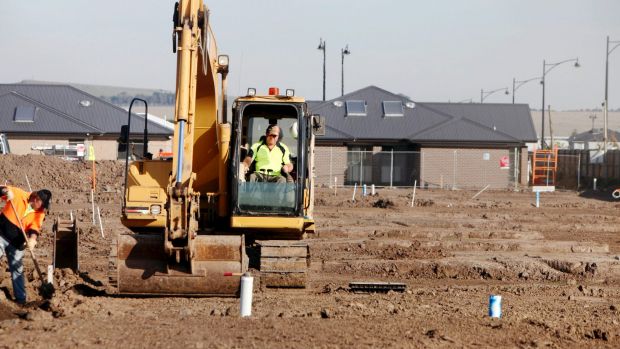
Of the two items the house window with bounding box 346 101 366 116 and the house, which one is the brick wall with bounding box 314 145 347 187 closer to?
the house window with bounding box 346 101 366 116

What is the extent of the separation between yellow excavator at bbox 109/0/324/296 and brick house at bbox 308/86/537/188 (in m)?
33.7

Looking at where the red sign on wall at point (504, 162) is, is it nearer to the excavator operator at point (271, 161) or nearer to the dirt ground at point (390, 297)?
the dirt ground at point (390, 297)

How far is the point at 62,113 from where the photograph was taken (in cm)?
5400

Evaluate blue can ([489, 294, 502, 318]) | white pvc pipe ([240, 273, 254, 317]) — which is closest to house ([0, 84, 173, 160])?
white pvc pipe ([240, 273, 254, 317])

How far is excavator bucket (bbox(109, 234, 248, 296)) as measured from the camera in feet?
43.4

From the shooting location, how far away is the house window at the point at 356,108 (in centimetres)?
5497

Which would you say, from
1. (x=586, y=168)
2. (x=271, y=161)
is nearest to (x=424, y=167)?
(x=586, y=168)

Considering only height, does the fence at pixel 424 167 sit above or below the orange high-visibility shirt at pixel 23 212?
above

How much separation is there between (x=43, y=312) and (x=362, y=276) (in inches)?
335

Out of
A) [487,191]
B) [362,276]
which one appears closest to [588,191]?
[487,191]

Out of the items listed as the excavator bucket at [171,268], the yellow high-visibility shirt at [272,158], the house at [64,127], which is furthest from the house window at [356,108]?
the excavator bucket at [171,268]

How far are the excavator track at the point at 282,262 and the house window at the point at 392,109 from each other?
1627 inches

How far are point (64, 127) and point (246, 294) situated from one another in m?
43.5

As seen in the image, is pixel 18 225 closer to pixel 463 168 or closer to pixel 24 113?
pixel 463 168
